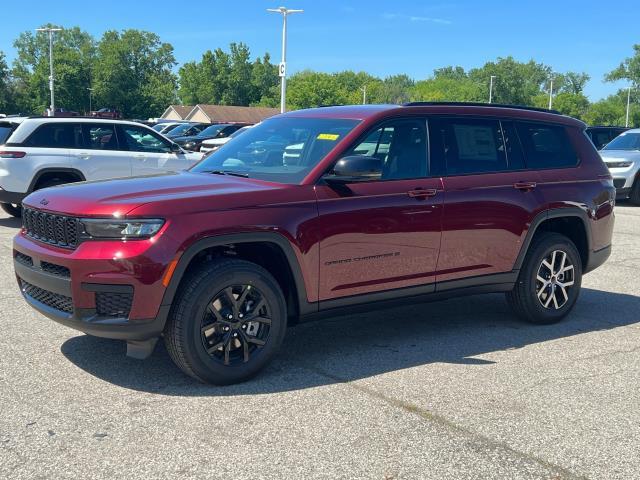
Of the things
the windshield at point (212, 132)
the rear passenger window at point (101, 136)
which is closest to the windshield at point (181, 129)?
the windshield at point (212, 132)

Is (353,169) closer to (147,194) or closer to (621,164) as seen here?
(147,194)

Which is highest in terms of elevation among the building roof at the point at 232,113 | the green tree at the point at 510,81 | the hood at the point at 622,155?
the green tree at the point at 510,81

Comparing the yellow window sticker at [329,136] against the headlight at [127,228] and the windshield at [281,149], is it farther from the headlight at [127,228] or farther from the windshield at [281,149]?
the headlight at [127,228]

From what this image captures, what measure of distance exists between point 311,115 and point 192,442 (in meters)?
2.88

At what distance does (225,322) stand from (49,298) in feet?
3.64

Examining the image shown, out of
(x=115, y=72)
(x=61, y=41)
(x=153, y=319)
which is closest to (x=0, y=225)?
(x=153, y=319)

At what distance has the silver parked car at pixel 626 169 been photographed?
55.0ft

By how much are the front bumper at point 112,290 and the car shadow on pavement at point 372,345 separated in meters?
0.51

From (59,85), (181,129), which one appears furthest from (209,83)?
(181,129)

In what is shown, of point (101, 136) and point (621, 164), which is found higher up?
point (101, 136)

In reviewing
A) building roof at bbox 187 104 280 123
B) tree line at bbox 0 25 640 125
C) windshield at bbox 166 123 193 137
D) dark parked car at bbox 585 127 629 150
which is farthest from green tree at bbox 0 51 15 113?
dark parked car at bbox 585 127 629 150

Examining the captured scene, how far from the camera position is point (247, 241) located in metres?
4.47

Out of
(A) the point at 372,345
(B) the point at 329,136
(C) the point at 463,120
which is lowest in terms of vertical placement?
(A) the point at 372,345

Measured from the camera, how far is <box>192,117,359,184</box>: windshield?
502cm
